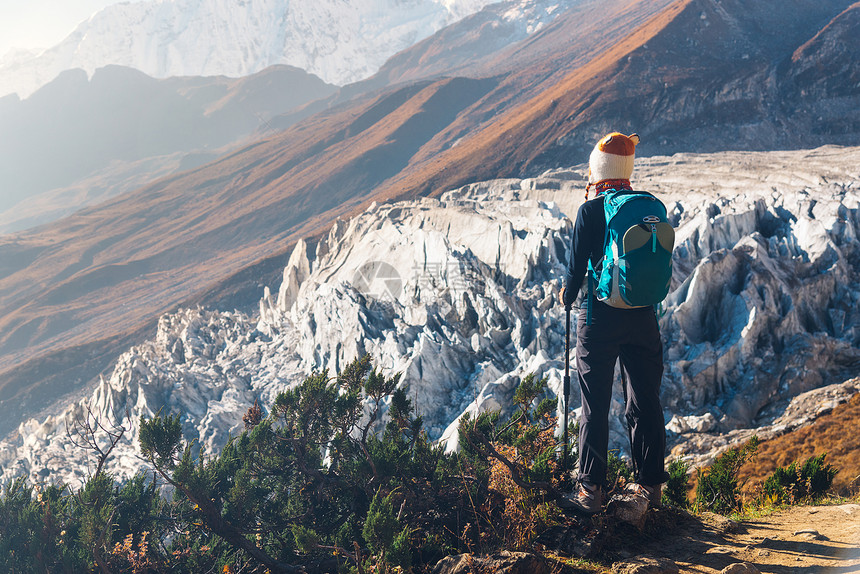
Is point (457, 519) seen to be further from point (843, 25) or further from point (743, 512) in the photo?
point (843, 25)

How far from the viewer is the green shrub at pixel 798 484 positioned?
633cm

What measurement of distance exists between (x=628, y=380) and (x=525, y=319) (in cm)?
2084

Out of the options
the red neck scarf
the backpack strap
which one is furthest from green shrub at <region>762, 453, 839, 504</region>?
the red neck scarf

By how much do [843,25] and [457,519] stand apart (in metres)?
83.7

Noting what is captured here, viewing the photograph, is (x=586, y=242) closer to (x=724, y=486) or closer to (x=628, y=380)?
(x=628, y=380)

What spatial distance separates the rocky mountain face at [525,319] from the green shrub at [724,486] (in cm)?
1087

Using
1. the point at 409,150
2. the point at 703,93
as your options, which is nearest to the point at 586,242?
the point at 703,93

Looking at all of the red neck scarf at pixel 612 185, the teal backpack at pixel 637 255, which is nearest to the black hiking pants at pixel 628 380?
the teal backpack at pixel 637 255

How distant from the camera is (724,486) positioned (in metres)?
6.29

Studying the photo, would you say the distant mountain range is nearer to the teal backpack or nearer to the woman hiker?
the woman hiker

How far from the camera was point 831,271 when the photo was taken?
23.5 m

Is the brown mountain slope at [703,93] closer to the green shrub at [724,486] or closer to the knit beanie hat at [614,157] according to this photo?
the green shrub at [724,486]

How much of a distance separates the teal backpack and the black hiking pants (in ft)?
0.73

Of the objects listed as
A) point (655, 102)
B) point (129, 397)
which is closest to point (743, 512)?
point (129, 397)
